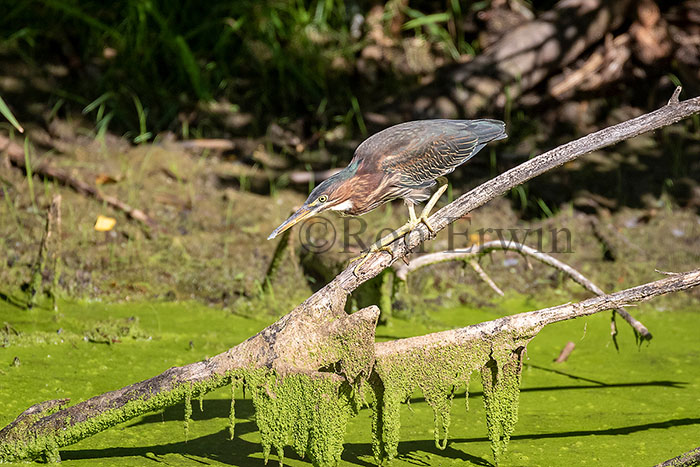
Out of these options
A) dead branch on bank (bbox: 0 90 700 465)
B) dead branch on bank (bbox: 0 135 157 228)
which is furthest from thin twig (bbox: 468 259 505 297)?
dead branch on bank (bbox: 0 135 157 228)

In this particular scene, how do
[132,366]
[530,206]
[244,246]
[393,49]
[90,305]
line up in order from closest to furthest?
[132,366] < [90,305] < [244,246] < [530,206] < [393,49]

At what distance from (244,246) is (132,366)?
1.51 meters

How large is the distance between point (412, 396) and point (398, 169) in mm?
1094

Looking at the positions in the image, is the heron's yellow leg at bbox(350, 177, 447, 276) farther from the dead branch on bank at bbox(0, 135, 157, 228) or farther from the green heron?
the dead branch on bank at bbox(0, 135, 157, 228)

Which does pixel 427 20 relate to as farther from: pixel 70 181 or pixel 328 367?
pixel 328 367

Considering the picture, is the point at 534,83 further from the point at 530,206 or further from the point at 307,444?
the point at 307,444

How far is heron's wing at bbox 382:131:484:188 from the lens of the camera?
8.63 ft

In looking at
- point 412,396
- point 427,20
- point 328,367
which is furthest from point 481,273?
point 427,20

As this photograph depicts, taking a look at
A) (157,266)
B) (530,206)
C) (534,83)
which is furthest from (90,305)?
(534,83)

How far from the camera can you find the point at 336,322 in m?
2.46

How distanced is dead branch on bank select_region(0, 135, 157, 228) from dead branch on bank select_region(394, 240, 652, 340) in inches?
71.9

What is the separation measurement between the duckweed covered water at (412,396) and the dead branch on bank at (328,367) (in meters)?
0.19

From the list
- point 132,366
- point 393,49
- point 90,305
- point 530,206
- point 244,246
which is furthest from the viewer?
point 393,49

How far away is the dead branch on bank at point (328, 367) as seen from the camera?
A: 245cm
